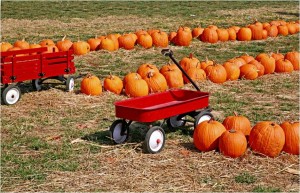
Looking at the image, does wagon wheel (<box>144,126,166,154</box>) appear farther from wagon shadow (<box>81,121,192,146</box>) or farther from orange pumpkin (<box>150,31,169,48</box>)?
orange pumpkin (<box>150,31,169,48</box>)

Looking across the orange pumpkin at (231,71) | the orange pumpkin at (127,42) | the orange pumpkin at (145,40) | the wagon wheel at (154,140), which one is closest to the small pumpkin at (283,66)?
the orange pumpkin at (231,71)

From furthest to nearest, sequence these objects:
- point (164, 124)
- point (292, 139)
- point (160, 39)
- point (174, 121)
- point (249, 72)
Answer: point (160, 39)
point (249, 72)
point (164, 124)
point (174, 121)
point (292, 139)

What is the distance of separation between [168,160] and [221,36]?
1015 cm

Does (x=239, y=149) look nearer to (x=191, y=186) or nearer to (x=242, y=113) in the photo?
(x=191, y=186)

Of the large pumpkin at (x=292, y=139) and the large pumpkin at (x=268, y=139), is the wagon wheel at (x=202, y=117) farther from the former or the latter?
the large pumpkin at (x=292, y=139)

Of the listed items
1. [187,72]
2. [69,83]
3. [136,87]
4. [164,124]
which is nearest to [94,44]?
[187,72]

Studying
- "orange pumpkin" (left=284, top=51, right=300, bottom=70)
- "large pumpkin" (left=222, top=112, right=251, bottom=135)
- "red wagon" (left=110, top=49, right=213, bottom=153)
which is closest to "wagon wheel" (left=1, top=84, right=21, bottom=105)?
"red wagon" (left=110, top=49, right=213, bottom=153)

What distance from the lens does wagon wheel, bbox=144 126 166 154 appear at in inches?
270

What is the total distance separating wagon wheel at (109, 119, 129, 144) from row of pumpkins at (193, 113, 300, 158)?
0.95 meters

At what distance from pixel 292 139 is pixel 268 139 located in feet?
1.13

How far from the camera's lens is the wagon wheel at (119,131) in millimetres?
7262

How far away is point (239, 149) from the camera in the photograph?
6.73 m

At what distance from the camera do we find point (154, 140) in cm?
695

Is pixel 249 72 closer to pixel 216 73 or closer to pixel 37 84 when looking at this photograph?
pixel 216 73
